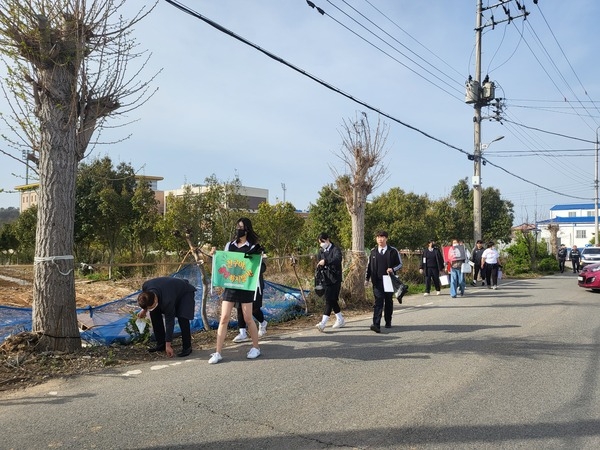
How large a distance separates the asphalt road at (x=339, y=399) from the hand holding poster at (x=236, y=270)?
1000 mm

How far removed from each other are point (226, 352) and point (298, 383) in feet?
6.11

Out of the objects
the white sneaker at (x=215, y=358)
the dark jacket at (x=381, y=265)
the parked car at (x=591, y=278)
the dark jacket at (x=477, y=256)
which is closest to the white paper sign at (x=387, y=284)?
the dark jacket at (x=381, y=265)

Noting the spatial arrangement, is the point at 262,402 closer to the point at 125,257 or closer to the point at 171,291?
the point at 171,291

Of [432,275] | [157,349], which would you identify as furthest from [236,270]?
[432,275]

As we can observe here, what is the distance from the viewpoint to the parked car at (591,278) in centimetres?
1578

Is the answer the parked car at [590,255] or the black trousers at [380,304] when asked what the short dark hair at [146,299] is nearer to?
the black trousers at [380,304]

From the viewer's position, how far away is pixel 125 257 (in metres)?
28.0

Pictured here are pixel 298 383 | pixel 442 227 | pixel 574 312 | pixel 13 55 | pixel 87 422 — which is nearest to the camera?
pixel 87 422

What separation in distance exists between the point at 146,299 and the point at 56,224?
1.53 metres

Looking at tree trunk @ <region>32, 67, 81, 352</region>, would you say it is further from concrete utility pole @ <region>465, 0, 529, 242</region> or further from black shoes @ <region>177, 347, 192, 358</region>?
concrete utility pole @ <region>465, 0, 529, 242</region>

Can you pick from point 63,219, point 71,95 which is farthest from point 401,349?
point 71,95

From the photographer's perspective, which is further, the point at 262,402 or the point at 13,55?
the point at 13,55

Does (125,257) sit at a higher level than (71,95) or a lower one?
lower

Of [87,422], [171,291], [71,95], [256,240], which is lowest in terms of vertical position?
[87,422]
